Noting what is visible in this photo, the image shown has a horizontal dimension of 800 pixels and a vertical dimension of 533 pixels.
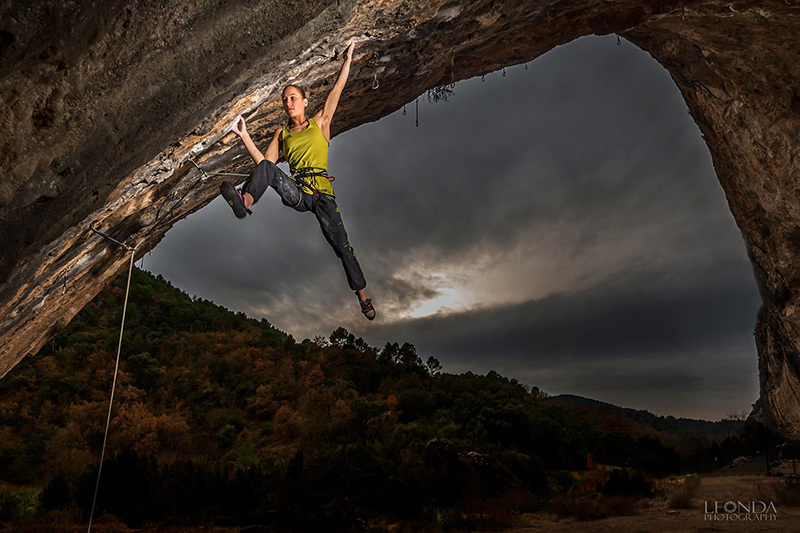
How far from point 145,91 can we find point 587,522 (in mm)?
12370

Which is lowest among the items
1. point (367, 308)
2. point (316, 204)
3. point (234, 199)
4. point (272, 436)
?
point (272, 436)

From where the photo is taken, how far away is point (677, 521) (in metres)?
9.13

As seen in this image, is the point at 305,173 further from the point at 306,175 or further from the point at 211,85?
the point at 211,85

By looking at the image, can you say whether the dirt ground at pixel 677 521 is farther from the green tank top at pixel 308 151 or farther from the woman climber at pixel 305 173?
the green tank top at pixel 308 151

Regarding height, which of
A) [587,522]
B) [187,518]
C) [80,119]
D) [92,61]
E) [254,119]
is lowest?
[587,522]

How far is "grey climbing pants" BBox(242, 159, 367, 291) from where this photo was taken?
309 centimetres

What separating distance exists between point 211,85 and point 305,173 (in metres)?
1.26

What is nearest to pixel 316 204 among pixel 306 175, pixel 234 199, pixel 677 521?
pixel 306 175

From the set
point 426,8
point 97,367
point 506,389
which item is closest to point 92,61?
point 426,8

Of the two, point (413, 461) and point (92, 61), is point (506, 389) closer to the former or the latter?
point (413, 461)

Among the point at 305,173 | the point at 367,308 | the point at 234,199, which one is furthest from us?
the point at 367,308

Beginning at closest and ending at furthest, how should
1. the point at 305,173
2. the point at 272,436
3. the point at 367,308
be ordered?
the point at 305,173
the point at 367,308
the point at 272,436

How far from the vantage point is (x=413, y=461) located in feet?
39.8

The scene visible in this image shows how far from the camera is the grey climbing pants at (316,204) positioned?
3.09m
